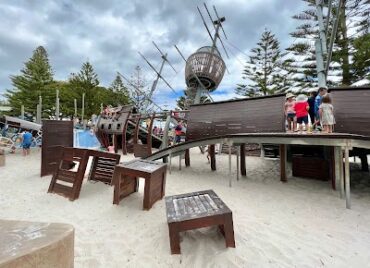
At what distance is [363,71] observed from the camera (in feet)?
57.3

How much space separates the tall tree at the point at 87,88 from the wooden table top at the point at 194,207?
3360 centimetres

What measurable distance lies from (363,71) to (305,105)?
1473cm

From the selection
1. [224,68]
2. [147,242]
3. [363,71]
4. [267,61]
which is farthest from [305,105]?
[267,61]

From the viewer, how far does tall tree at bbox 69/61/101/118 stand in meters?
33.9

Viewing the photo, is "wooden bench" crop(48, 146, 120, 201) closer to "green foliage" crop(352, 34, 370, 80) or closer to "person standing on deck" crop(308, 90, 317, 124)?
"person standing on deck" crop(308, 90, 317, 124)

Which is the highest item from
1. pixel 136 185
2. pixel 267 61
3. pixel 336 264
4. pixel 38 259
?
pixel 267 61

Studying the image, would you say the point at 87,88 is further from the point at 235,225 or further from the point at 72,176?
the point at 235,225

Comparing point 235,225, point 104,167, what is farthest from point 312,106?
point 104,167

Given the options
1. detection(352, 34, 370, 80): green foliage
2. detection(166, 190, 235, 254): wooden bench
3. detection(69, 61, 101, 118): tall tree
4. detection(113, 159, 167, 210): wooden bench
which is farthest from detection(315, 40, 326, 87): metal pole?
detection(69, 61, 101, 118): tall tree

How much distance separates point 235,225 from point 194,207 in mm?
900

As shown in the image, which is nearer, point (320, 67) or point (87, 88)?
point (320, 67)

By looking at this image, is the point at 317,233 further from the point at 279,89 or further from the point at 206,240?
the point at 279,89

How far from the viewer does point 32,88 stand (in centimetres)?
3186

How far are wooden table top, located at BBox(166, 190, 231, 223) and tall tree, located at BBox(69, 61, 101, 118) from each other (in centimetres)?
3360
